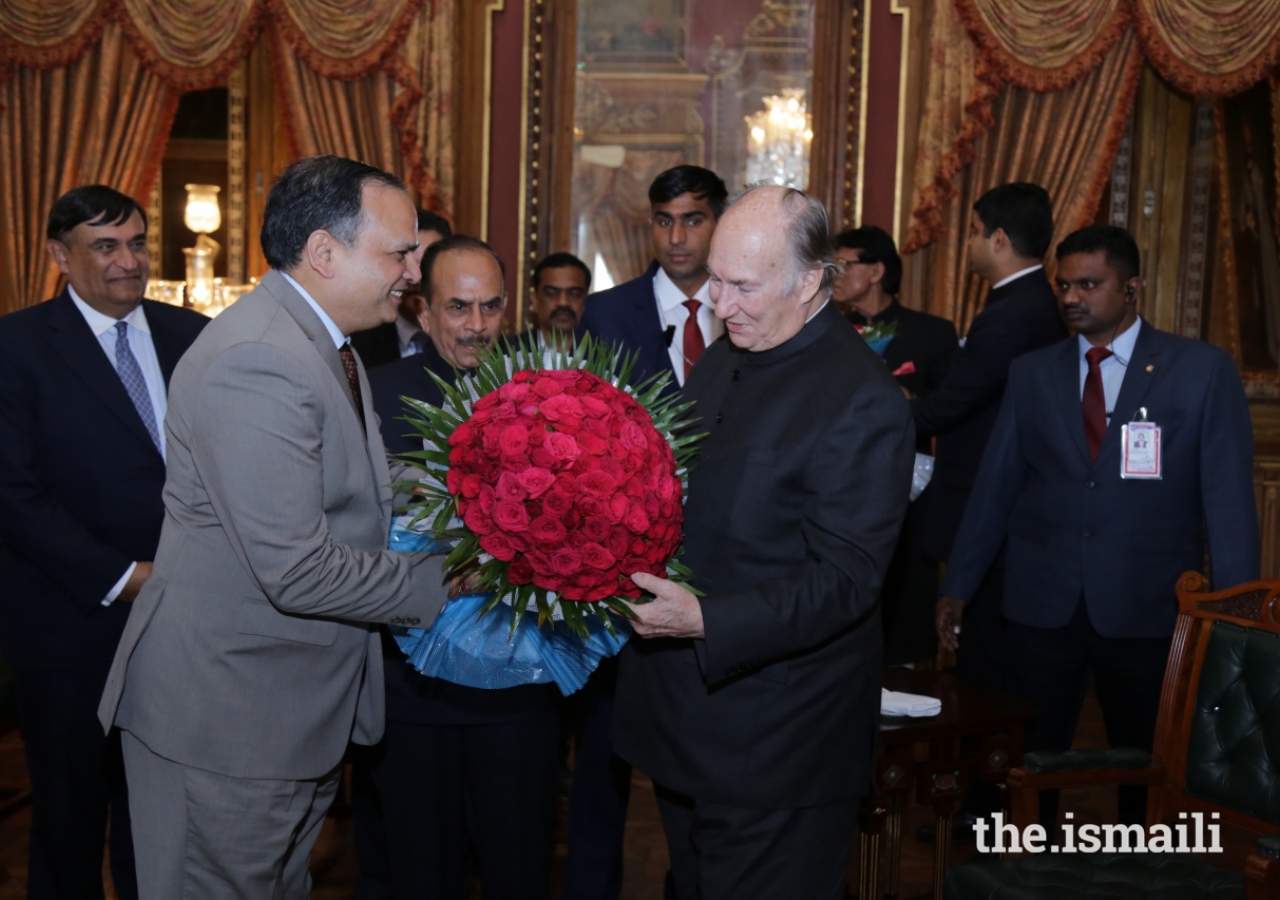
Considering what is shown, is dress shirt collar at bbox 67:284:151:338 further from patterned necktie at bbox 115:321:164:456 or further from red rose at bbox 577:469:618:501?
red rose at bbox 577:469:618:501

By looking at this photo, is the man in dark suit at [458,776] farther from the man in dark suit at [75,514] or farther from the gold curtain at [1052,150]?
the gold curtain at [1052,150]

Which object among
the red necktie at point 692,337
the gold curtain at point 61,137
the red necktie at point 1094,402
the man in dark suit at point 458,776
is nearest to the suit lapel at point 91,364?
the man in dark suit at point 458,776

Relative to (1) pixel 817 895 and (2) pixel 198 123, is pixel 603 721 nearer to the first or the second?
(1) pixel 817 895

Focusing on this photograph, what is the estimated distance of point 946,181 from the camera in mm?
5934

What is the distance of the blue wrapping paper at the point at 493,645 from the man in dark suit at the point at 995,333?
2.24m

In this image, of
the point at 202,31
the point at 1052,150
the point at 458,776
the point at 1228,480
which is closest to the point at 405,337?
the point at 458,776

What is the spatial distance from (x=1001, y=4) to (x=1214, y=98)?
1.32 m

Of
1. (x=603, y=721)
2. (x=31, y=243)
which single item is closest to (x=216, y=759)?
(x=603, y=721)

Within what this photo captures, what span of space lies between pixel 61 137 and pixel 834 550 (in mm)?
5658

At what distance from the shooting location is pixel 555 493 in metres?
1.81

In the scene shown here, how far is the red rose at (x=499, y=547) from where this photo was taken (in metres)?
1.86

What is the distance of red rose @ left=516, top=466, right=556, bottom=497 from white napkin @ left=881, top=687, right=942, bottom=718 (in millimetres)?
1760

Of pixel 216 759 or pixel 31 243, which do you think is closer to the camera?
pixel 216 759

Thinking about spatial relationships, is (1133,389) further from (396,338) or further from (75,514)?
(75,514)
